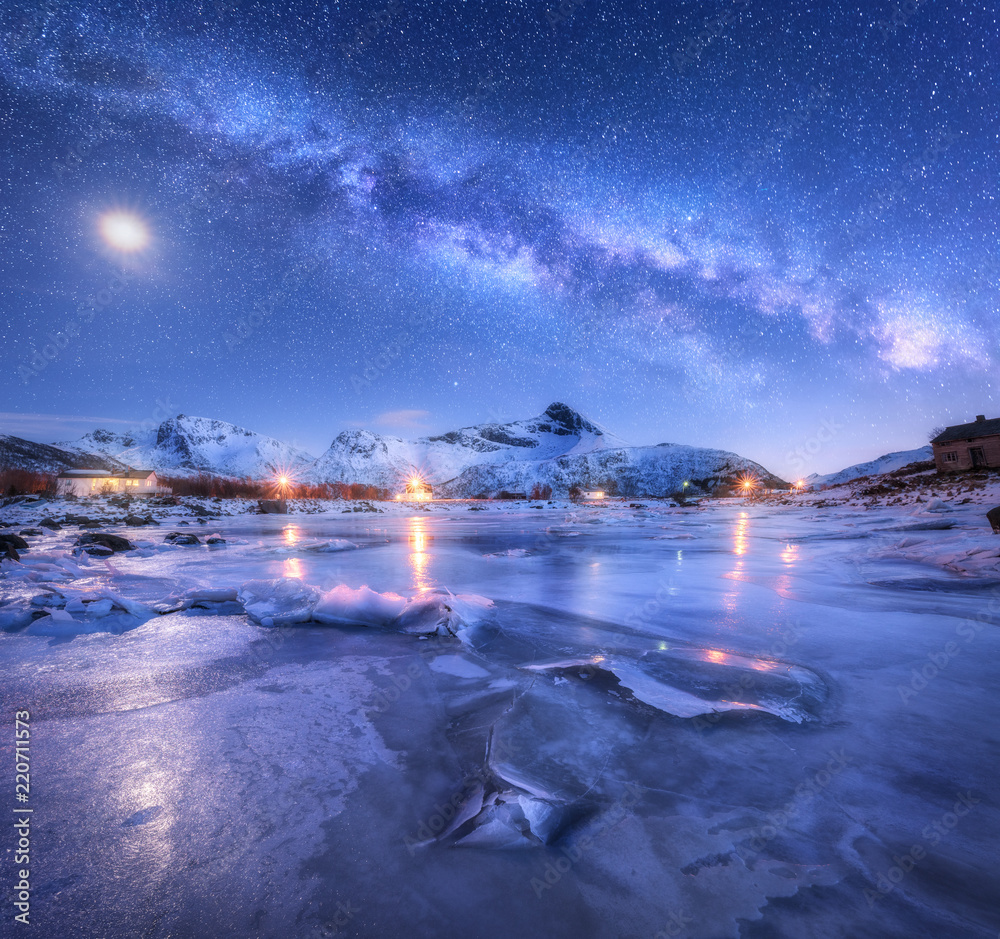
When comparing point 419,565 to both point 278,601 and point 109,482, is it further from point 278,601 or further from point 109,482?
point 109,482

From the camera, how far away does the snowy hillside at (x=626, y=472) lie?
126 meters

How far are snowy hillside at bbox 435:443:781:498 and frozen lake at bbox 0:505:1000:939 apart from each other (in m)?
118

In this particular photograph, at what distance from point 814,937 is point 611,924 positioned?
0.53 metres

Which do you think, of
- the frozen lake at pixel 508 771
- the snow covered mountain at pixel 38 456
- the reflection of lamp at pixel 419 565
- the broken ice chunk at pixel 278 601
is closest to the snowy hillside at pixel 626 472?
the reflection of lamp at pixel 419 565

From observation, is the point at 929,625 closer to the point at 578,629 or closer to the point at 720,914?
the point at 578,629

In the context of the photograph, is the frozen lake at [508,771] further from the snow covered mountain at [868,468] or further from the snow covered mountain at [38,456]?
the snow covered mountain at [38,456]

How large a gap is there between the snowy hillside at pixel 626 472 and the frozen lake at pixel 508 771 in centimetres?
11845

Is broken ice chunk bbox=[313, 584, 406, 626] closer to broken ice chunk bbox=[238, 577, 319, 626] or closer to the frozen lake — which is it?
the frozen lake

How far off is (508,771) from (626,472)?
13479 centimetres

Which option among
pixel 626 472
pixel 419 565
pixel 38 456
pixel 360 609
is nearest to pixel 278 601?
pixel 360 609

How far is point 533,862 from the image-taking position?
4.89ft

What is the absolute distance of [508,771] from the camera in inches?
76.7

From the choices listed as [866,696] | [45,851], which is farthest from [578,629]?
[45,851]

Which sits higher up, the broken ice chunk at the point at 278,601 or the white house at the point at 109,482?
the white house at the point at 109,482
